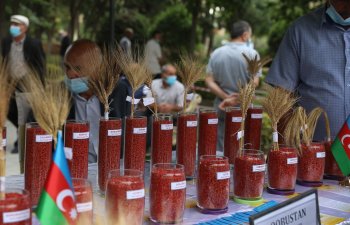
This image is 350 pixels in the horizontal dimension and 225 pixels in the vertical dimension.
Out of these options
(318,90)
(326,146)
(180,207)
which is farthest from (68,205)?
(318,90)

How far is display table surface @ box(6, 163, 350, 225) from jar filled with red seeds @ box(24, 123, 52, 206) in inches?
2.6

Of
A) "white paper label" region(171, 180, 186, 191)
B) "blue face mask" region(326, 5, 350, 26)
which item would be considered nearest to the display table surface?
"white paper label" region(171, 180, 186, 191)

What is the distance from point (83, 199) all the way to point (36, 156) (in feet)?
1.11

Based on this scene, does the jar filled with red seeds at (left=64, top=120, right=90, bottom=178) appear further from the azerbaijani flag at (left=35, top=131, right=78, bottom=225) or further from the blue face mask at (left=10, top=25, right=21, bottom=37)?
the blue face mask at (left=10, top=25, right=21, bottom=37)

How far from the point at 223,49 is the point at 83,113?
2.09 metres

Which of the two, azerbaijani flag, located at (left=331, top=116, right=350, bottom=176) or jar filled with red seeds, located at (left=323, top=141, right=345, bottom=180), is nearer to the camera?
azerbaijani flag, located at (left=331, top=116, right=350, bottom=176)

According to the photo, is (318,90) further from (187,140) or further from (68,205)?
(68,205)

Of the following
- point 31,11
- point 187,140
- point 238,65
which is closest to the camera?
point 187,140

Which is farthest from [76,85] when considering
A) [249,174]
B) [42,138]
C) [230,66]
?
[230,66]

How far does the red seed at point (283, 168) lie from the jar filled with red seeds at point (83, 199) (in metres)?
0.86

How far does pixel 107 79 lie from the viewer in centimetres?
184

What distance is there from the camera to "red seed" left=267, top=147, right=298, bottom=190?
6.38 ft

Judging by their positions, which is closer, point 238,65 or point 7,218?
point 7,218

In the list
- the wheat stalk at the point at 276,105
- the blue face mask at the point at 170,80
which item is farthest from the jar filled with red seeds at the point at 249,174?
the blue face mask at the point at 170,80
